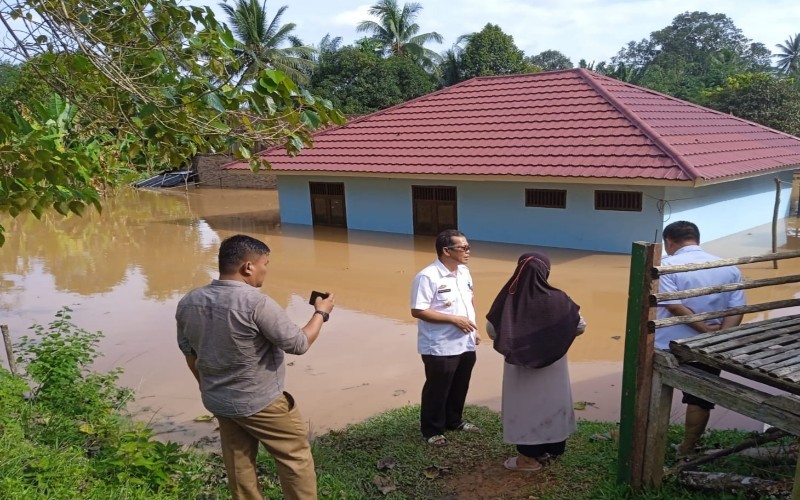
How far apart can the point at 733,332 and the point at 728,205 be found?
1134 centimetres

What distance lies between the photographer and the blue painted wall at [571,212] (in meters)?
11.6

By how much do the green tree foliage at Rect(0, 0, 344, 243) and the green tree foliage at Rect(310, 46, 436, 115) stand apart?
24.6 metres

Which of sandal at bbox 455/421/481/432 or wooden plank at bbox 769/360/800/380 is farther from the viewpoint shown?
sandal at bbox 455/421/481/432

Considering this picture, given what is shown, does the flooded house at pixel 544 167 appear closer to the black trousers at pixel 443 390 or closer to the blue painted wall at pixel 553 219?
the blue painted wall at pixel 553 219

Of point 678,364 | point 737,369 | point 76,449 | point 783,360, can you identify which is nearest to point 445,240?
point 678,364

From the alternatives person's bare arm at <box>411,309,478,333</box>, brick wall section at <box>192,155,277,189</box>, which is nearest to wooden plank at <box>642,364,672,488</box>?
person's bare arm at <box>411,309,478,333</box>

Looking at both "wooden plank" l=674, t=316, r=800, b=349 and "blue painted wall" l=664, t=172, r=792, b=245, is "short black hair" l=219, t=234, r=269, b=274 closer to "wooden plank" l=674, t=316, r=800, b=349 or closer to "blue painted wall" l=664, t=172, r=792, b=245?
"wooden plank" l=674, t=316, r=800, b=349

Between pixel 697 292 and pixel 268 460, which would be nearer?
pixel 697 292

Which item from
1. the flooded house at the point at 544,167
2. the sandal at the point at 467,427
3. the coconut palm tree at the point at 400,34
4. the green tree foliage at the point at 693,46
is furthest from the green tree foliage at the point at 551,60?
the sandal at the point at 467,427

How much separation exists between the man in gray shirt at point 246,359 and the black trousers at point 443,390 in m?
1.23

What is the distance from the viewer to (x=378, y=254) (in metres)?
12.8

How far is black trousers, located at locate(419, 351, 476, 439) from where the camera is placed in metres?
4.17

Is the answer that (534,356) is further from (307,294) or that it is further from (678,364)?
(307,294)

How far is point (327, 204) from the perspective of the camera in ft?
53.4
